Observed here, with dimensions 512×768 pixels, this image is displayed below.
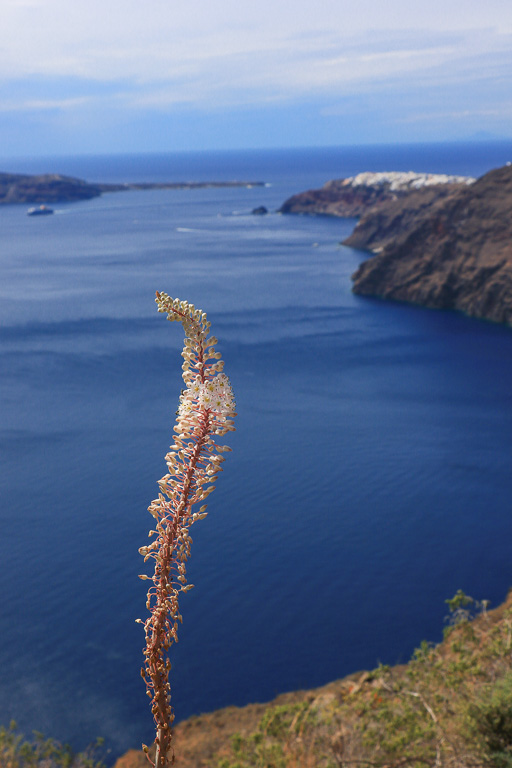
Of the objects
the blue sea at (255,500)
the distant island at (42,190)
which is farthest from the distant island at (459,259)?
the distant island at (42,190)

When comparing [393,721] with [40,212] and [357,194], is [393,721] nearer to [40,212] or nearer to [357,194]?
[357,194]

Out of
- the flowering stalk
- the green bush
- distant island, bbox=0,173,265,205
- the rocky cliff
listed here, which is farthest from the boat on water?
the flowering stalk

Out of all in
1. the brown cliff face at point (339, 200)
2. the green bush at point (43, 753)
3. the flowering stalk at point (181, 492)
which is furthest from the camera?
the brown cliff face at point (339, 200)

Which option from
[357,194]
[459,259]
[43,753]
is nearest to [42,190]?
[357,194]

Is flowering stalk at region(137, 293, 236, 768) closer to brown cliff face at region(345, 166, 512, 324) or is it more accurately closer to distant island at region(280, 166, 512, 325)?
brown cliff face at region(345, 166, 512, 324)

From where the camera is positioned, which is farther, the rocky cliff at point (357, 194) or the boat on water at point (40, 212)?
the boat on water at point (40, 212)

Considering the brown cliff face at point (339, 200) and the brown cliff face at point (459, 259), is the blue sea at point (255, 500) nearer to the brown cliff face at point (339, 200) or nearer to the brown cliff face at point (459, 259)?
the brown cliff face at point (459, 259)
